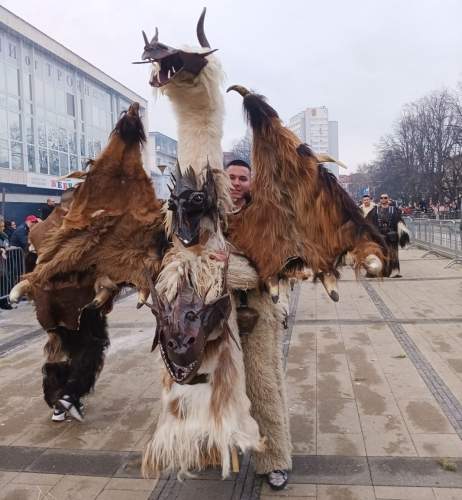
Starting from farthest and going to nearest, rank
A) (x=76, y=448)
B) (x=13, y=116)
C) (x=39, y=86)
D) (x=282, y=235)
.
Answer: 1. (x=39, y=86)
2. (x=13, y=116)
3. (x=76, y=448)
4. (x=282, y=235)

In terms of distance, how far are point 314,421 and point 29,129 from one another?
26542 mm

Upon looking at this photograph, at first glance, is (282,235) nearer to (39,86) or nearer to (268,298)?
(268,298)

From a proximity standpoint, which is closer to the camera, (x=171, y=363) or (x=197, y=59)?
(x=171, y=363)

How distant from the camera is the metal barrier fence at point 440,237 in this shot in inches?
511

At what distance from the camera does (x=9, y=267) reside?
347 inches

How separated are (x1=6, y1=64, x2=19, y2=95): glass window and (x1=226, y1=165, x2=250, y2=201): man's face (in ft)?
84.7

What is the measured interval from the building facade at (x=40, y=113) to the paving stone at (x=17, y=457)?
19.9 meters

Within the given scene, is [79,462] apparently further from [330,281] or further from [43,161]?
[43,161]

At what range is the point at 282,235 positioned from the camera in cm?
265

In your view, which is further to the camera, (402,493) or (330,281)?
(402,493)

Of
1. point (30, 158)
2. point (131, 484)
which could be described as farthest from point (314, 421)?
point (30, 158)

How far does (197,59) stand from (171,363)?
140 centimetres

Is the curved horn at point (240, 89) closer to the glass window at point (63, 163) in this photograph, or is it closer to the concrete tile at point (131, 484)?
the concrete tile at point (131, 484)

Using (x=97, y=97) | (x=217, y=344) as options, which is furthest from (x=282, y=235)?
(x=97, y=97)
